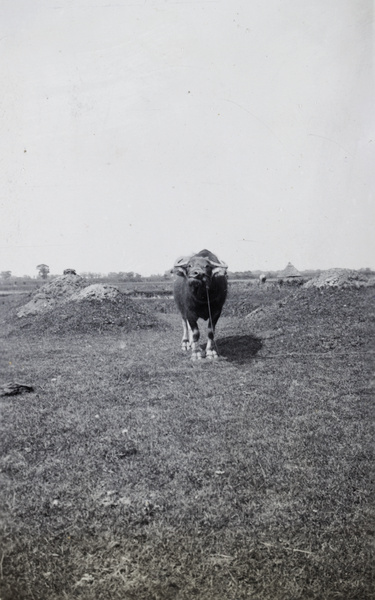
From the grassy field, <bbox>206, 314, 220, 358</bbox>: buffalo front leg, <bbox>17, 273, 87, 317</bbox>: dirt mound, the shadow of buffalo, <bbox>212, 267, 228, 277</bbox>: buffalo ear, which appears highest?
<bbox>212, 267, 228, 277</bbox>: buffalo ear

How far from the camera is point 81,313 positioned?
15797 mm

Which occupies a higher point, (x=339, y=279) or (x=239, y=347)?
(x=339, y=279)

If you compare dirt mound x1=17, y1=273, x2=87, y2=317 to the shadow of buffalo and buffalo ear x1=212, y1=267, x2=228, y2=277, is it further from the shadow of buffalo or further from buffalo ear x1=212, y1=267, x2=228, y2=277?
buffalo ear x1=212, y1=267, x2=228, y2=277

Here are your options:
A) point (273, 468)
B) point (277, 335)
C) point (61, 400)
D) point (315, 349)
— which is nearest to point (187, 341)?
point (277, 335)

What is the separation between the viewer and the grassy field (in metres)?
2.92

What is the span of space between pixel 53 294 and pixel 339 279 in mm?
12624

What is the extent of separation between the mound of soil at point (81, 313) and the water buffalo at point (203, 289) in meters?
6.02

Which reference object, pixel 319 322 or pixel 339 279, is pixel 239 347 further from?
pixel 339 279

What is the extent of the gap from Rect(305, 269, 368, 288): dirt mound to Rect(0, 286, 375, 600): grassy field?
20.9 ft

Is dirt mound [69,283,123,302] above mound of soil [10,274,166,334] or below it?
above

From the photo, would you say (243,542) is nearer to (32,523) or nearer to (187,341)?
(32,523)

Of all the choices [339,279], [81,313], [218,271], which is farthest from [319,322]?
[81,313]

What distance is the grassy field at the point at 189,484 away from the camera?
9.57ft

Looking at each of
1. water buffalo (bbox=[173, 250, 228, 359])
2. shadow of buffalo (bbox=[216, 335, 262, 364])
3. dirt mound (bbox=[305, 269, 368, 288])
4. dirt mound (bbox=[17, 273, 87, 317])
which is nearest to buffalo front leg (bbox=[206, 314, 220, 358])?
water buffalo (bbox=[173, 250, 228, 359])
